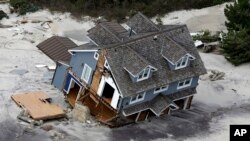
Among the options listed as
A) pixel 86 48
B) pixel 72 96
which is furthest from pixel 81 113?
pixel 86 48

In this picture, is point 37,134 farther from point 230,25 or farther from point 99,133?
point 230,25

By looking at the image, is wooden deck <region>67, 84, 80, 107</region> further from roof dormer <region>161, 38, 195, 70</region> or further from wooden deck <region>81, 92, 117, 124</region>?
roof dormer <region>161, 38, 195, 70</region>

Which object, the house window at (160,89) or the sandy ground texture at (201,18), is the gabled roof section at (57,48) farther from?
the sandy ground texture at (201,18)

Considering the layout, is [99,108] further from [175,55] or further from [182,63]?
[182,63]

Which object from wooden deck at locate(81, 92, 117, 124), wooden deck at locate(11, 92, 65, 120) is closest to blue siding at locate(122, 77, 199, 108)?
wooden deck at locate(81, 92, 117, 124)

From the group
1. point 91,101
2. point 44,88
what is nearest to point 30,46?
point 44,88
